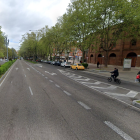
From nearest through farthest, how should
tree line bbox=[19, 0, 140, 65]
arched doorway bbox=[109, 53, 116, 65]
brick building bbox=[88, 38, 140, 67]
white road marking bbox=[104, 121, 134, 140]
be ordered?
white road marking bbox=[104, 121, 134, 140] < tree line bbox=[19, 0, 140, 65] < brick building bbox=[88, 38, 140, 67] < arched doorway bbox=[109, 53, 116, 65]

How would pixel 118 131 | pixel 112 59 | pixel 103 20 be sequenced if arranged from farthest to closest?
pixel 112 59, pixel 103 20, pixel 118 131

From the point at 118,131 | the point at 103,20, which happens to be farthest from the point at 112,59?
the point at 118,131

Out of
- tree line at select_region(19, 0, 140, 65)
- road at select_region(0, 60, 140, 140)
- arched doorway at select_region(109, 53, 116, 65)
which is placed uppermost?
tree line at select_region(19, 0, 140, 65)

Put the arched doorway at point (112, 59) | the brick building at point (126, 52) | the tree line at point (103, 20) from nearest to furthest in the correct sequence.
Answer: the tree line at point (103, 20)
the brick building at point (126, 52)
the arched doorway at point (112, 59)

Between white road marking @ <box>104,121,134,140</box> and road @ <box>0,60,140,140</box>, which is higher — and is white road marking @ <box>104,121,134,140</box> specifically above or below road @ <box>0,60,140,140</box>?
above

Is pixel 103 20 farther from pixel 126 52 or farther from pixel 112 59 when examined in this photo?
pixel 112 59

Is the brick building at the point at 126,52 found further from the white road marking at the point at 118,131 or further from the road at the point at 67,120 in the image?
the white road marking at the point at 118,131

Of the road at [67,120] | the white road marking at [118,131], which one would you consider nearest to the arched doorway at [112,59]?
the road at [67,120]

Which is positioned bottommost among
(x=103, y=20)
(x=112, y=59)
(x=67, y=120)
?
(x=67, y=120)

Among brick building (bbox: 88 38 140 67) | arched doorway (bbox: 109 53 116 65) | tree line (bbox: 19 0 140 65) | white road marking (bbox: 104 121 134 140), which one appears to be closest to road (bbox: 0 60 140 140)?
white road marking (bbox: 104 121 134 140)

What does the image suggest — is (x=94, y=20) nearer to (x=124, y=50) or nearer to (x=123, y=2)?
(x=123, y=2)

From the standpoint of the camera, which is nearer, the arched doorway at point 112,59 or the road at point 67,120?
the road at point 67,120

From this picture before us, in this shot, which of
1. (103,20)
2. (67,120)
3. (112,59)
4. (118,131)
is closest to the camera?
(118,131)

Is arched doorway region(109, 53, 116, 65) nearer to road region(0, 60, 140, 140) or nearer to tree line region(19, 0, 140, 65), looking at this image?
tree line region(19, 0, 140, 65)
